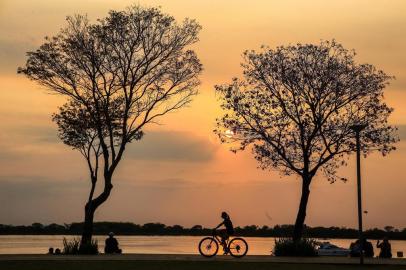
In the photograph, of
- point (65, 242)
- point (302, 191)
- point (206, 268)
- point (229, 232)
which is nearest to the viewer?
point (206, 268)

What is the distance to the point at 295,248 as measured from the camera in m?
36.6

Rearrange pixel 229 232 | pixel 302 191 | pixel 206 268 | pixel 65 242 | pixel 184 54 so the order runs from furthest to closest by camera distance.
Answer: pixel 184 54 → pixel 302 191 → pixel 65 242 → pixel 229 232 → pixel 206 268

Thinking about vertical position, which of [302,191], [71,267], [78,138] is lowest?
[71,267]

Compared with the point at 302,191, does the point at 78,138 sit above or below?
above

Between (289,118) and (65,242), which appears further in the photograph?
(289,118)

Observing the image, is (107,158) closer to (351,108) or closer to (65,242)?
(65,242)

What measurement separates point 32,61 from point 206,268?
24.4 m

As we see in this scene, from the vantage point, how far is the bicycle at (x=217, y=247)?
32500mm

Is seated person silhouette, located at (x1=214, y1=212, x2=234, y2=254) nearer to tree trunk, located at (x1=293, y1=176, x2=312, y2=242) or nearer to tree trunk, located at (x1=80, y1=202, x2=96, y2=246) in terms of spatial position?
tree trunk, located at (x1=80, y1=202, x2=96, y2=246)

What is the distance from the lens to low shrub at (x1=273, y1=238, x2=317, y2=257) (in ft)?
119

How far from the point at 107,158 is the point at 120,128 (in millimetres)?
4454

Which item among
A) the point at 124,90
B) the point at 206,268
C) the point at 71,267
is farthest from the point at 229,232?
the point at 124,90

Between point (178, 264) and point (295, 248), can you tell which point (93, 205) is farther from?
A: point (178, 264)

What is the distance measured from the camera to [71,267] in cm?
2697
